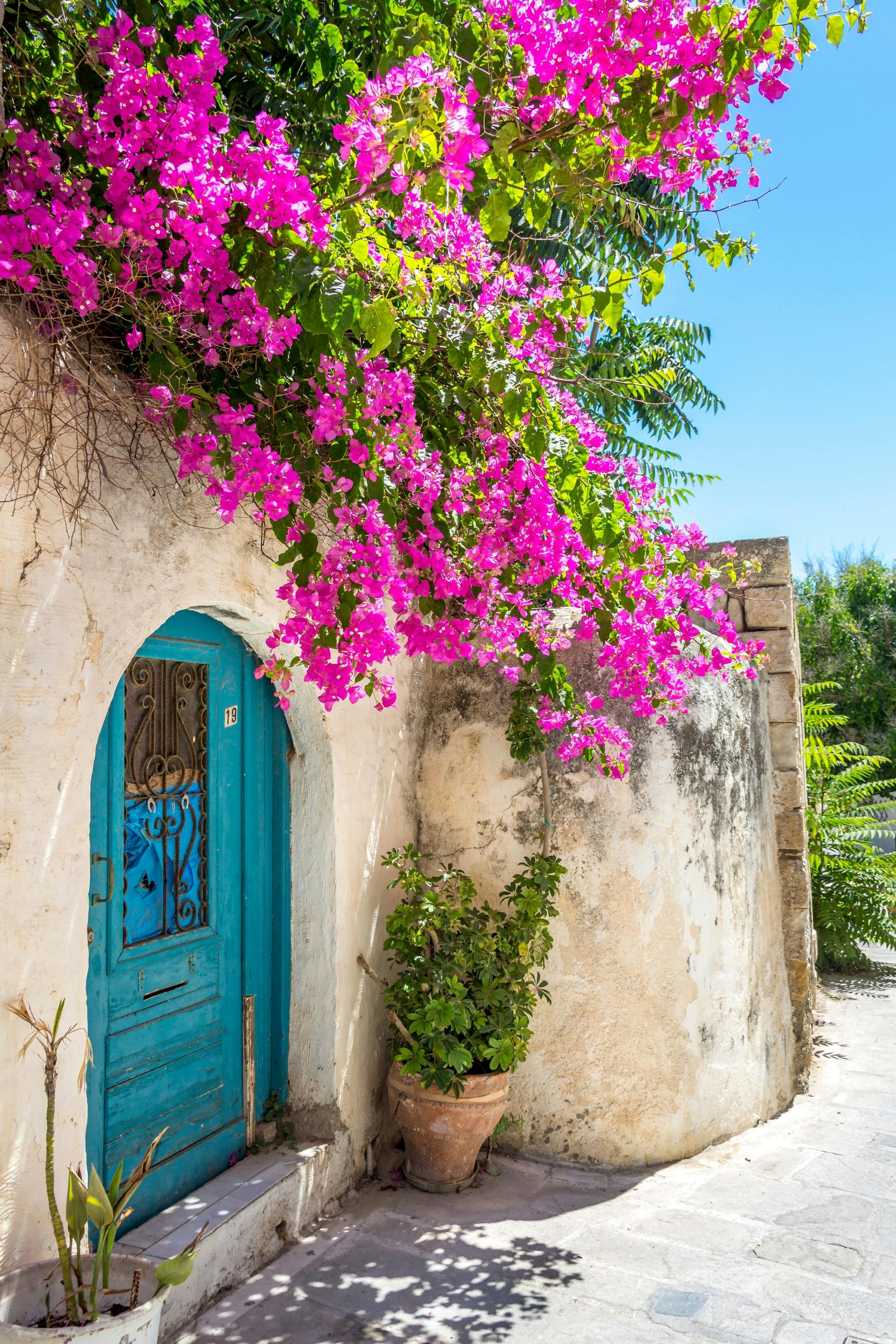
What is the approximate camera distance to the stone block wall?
5.49 metres

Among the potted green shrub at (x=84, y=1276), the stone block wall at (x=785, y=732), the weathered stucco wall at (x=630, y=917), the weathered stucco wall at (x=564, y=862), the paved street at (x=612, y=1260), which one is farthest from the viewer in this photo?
the stone block wall at (x=785, y=732)

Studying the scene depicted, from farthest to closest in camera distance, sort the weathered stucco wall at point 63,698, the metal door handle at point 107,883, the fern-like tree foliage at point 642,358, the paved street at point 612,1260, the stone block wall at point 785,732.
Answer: the fern-like tree foliage at point 642,358 < the stone block wall at point 785,732 < the paved street at point 612,1260 < the metal door handle at point 107,883 < the weathered stucco wall at point 63,698

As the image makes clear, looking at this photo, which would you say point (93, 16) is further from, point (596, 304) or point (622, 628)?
point (622, 628)

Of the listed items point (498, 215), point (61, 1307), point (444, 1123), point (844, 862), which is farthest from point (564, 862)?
point (844, 862)

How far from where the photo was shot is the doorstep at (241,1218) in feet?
8.66

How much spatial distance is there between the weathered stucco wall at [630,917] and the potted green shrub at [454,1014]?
0.26 m

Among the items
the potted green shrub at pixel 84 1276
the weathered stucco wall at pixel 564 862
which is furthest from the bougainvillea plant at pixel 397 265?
the potted green shrub at pixel 84 1276

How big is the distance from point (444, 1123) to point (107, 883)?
5.89 feet

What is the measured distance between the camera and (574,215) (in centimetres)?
214

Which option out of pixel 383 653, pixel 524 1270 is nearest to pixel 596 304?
pixel 383 653

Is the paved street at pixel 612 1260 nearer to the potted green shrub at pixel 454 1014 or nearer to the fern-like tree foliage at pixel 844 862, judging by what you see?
the potted green shrub at pixel 454 1014

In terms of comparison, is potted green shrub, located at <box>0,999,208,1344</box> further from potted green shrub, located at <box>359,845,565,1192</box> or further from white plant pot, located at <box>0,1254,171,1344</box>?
potted green shrub, located at <box>359,845,565,1192</box>

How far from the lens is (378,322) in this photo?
1.71 metres

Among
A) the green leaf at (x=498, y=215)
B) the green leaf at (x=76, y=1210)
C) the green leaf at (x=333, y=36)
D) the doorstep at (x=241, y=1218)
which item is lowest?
the doorstep at (x=241, y=1218)
